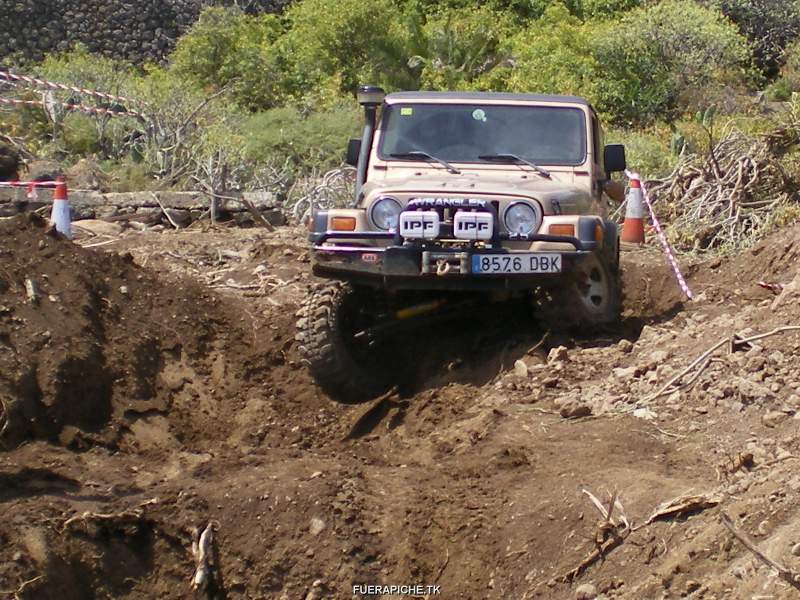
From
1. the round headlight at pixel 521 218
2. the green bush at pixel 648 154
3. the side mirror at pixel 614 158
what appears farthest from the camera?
the green bush at pixel 648 154

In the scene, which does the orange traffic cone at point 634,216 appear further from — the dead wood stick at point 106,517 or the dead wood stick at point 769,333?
the dead wood stick at point 106,517

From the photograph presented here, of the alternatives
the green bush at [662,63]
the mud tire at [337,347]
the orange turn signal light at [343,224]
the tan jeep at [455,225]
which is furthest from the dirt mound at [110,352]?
the green bush at [662,63]

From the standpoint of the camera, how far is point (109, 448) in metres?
6.54

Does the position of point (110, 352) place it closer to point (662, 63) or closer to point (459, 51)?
point (662, 63)

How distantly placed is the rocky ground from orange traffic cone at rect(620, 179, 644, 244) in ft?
9.39

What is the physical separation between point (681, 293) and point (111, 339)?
4.12 metres

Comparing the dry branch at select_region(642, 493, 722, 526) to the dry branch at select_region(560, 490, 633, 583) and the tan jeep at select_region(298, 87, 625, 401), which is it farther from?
the tan jeep at select_region(298, 87, 625, 401)

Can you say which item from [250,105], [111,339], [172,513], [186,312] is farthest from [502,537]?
[250,105]

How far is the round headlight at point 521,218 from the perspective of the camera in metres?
7.25

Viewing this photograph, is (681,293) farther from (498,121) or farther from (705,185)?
(705,185)

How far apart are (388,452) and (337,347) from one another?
978mm

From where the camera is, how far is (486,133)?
814 cm

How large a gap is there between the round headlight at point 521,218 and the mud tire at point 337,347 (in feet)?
3.86

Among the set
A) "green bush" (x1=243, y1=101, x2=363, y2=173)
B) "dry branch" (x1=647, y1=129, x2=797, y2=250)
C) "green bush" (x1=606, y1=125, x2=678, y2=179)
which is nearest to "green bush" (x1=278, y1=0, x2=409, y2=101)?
"green bush" (x1=243, y1=101, x2=363, y2=173)
